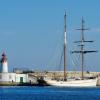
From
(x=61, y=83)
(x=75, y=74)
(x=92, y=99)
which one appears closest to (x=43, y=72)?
(x=75, y=74)

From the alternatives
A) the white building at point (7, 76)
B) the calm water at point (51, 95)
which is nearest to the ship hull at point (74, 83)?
the white building at point (7, 76)

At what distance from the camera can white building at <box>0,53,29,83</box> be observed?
162 metres

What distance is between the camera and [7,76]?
172 m

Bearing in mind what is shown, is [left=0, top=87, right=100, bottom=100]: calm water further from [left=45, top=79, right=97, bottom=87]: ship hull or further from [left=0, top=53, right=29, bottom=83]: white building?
[left=45, top=79, right=97, bottom=87]: ship hull

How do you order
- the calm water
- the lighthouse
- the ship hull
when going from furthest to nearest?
the ship hull
the lighthouse
the calm water

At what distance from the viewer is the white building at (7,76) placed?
6378 inches

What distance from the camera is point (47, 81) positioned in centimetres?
17588

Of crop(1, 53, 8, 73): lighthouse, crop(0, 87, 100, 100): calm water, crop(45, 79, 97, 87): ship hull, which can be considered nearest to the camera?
crop(0, 87, 100, 100): calm water

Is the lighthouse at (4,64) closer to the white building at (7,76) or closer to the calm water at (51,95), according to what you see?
the white building at (7,76)

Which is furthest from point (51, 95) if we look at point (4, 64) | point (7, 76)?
point (7, 76)

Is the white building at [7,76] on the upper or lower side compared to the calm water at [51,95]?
upper

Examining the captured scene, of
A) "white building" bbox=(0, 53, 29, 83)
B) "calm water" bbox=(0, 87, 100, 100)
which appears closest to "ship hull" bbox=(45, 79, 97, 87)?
"white building" bbox=(0, 53, 29, 83)

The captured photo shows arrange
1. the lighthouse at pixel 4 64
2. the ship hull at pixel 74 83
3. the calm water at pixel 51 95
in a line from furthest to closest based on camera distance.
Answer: the ship hull at pixel 74 83 → the lighthouse at pixel 4 64 → the calm water at pixel 51 95

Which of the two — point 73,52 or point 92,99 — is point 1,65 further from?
point 92,99
